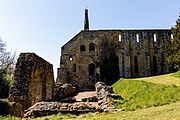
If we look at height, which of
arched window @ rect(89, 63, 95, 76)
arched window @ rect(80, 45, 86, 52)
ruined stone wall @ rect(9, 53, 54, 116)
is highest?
arched window @ rect(80, 45, 86, 52)

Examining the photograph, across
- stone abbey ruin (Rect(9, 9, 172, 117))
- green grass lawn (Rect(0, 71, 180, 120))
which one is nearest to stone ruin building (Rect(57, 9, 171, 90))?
stone abbey ruin (Rect(9, 9, 172, 117))

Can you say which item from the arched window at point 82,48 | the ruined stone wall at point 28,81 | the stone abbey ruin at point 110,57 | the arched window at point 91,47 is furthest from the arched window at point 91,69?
the ruined stone wall at point 28,81

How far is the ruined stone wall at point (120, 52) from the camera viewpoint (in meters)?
44.8

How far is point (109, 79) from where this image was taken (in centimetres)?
4388

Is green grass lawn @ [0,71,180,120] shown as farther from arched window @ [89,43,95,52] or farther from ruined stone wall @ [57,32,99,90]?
arched window @ [89,43,95,52]

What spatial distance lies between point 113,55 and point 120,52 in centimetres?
122

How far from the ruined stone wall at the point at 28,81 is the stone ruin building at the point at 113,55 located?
23.9 meters

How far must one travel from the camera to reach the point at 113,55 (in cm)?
4559

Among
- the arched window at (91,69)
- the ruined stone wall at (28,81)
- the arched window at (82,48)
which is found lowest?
the ruined stone wall at (28,81)

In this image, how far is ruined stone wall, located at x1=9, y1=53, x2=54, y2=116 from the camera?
16.8 m

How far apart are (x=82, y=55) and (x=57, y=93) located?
1638 cm

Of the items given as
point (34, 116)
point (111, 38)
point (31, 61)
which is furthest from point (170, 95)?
point (111, 38)

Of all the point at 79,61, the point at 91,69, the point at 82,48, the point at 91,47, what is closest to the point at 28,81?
the point at 79,61

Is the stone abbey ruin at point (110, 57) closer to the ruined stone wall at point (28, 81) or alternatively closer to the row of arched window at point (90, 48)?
the row of arched window at point (90, 48)
